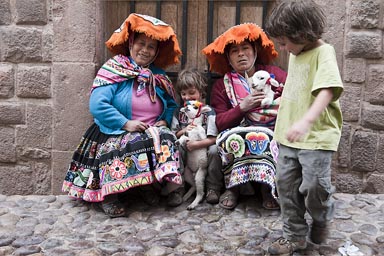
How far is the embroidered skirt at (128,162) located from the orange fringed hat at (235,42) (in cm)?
62

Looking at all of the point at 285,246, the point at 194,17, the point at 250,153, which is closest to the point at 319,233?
the point at 285,246

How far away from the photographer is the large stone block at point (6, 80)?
3.49 m

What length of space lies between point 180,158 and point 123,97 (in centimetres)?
56

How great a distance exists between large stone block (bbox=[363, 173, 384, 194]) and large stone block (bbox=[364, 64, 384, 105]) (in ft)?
1.73

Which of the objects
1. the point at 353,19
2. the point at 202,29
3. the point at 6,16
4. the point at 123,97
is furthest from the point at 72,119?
the point at 353,19

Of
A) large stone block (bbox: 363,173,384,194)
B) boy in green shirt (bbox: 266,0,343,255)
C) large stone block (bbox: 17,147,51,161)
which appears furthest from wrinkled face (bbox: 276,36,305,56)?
large stone block (bbox: 17,147,51,161)

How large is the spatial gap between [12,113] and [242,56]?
1.71m

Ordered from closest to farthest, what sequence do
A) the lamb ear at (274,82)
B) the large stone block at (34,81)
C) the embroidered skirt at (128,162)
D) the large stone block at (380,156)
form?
1. the embroidered skirt at (128,162)
2. the lamb ear at (274,82)
3. the large stone block at (380,156)
4. the large stone block at (34,81)

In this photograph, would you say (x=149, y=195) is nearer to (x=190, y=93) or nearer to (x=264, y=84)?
(x=190, y=93)

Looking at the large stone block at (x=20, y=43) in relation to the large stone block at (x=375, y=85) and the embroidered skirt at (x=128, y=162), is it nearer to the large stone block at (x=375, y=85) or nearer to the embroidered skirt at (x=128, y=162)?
the embroidered skirt at (x=128, y=162)

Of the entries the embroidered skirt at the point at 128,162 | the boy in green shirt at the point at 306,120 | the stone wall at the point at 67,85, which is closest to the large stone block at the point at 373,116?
the stone wall at the point at 67,85

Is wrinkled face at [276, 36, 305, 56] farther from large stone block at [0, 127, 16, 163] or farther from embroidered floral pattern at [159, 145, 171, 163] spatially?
large stone block at [0, 127, 16, 163]

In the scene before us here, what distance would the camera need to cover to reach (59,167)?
11.8ft

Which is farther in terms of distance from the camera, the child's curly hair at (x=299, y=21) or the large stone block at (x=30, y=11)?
the large stone block at (x=30, y=11)
